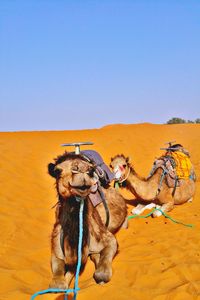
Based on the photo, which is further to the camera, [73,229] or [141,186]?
[141,186]

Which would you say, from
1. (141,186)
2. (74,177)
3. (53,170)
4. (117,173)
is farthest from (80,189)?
(141,186)

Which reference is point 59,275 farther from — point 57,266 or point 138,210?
point 138,210

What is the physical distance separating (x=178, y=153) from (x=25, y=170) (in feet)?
14.2

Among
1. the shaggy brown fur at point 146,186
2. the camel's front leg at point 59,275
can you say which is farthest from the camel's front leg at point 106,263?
the shaggy brown fur at point 146,186

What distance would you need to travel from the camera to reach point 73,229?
10.6 ft

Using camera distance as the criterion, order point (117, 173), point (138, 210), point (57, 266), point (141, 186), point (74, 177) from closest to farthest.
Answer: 1. point (74, 177)
2. point (57, 266)
3. point (117, 173)
4. point (141, 186)
5. point (138, 210)

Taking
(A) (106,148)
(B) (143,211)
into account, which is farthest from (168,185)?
(A) (106,148)

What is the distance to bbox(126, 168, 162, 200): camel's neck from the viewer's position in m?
6.21

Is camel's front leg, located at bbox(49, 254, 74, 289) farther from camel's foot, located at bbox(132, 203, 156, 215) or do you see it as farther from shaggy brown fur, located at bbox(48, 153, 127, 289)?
camel's foot, located at bbox(132, 203, 156, 215)

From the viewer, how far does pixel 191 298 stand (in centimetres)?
297

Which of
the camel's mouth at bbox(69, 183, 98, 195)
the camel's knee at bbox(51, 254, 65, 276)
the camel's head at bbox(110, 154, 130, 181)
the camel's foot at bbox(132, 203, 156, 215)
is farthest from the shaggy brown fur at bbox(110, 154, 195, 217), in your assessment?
the camel's mouth at bbox(69, 183, 98, 195)

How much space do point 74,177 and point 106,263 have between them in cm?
Answer: 127

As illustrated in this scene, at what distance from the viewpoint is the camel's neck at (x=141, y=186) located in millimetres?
6207

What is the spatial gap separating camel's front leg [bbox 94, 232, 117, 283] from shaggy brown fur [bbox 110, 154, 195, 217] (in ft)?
7.49
